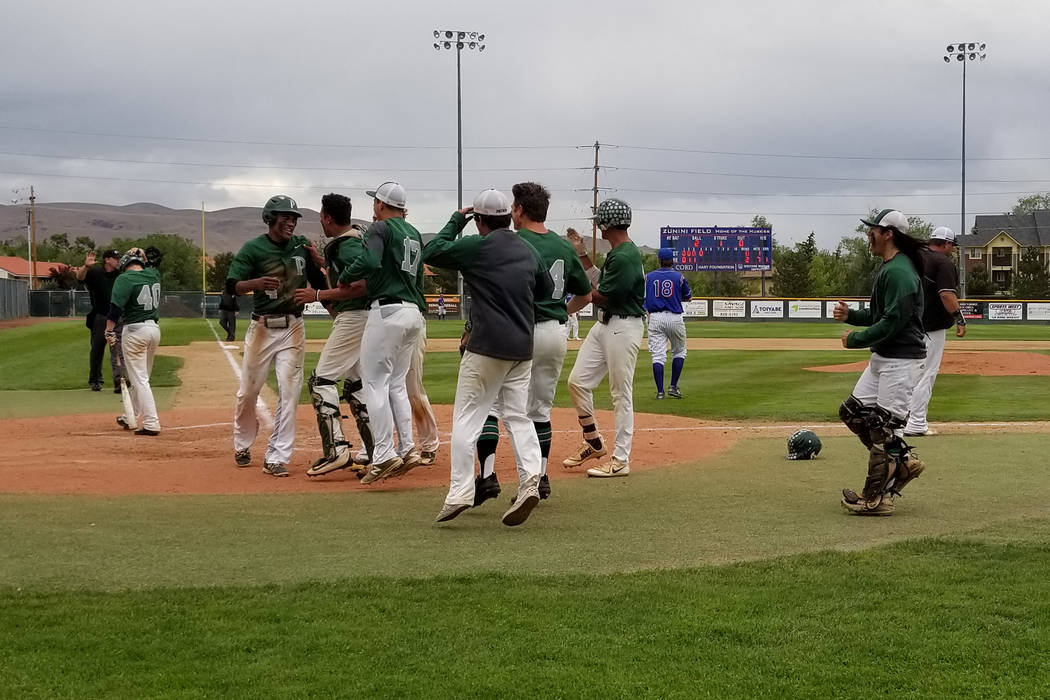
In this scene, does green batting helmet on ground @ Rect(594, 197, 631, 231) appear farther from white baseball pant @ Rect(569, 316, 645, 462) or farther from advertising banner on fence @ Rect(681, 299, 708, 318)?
advertising banner on fence @ Rect(681, 299, 708, 318)

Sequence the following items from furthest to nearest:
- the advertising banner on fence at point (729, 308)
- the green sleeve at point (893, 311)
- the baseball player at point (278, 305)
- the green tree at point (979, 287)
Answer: the green tree at point (979, 287)
the advertising banner on fence at point (729, 308)
the baseball player at point (278, 305)
the green sleeve at point (893, 311)

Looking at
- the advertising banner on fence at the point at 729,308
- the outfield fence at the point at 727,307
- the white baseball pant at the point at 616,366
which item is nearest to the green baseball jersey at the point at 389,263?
the white baseball pant at the point at 616,366

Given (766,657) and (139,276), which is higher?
(139,276)

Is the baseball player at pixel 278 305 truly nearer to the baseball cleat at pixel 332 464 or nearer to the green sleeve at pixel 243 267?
the green sleeve at pixel 243 267

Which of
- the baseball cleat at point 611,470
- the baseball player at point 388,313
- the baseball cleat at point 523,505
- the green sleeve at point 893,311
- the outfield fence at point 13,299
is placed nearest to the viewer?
the baseball cleat at point 523,505

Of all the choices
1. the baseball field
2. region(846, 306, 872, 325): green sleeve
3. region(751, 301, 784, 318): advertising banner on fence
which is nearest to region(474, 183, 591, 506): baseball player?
the baseball field

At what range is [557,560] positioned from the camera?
620 cm

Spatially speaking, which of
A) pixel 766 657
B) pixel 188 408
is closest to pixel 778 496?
pixel 766 657

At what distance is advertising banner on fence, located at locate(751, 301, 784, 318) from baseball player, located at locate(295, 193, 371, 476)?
57.5 m

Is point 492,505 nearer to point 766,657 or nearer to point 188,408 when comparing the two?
point 766,657

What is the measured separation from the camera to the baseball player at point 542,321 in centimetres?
803

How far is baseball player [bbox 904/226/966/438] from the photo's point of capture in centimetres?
1136

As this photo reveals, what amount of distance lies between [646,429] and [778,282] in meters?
84.1

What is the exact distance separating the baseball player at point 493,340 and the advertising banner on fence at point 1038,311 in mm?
61277
